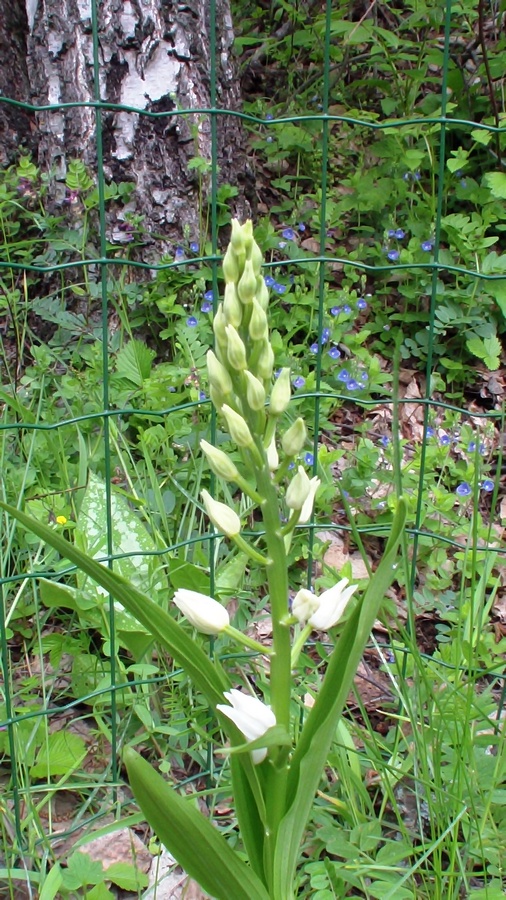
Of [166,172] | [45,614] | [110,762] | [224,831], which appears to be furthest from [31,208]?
[224,831]

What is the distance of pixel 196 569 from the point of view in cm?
179

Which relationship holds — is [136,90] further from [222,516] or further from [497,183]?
[222,516]

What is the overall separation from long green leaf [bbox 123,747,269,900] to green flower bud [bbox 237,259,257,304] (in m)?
0.58

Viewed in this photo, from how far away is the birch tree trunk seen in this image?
288cm

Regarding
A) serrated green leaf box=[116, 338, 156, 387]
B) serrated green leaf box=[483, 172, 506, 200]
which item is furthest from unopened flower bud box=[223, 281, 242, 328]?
serrated green leaf box=[483, 172, 506, 200]

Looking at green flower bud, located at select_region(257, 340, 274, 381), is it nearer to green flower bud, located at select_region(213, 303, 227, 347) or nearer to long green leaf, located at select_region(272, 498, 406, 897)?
green flower bud, located at select_region(213, 303, 227, 347)

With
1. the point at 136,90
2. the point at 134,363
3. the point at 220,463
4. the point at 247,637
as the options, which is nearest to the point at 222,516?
the point at 220,463

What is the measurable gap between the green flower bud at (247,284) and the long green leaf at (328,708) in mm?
330

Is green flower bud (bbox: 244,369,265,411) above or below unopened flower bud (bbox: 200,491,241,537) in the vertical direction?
above

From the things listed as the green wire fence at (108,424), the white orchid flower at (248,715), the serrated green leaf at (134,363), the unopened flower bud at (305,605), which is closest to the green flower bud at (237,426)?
the unopened flower bud at (305,605)

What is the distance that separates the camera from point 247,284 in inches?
41.4

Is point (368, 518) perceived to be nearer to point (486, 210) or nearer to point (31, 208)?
point (486, 210)

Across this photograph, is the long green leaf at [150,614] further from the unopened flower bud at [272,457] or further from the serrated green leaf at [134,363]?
the serrated green leaf at [134,363]

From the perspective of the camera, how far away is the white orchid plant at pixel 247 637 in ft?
3.50
